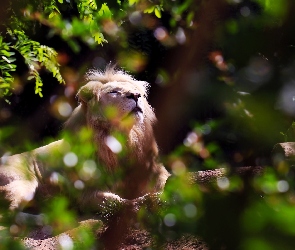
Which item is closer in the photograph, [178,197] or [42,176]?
[178,197]

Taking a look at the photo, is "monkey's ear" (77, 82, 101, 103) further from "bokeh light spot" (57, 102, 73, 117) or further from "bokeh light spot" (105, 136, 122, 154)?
"bokeh light spot" (105, 136, 122, 154)

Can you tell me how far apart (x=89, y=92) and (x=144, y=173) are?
74cm

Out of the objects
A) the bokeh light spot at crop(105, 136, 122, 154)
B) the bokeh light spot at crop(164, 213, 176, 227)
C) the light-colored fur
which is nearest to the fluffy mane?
the light-colored fur

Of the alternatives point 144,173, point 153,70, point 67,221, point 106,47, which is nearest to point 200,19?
point 67,221

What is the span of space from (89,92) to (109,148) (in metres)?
0.35

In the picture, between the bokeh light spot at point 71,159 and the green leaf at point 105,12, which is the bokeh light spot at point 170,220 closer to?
the bokeh light spot at point 71,159

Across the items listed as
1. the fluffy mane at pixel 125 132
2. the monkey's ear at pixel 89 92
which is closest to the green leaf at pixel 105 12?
the fluffy mane at pixel 125 132

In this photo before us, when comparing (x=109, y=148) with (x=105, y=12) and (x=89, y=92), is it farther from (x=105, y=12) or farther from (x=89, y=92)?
(x=105, y=12)

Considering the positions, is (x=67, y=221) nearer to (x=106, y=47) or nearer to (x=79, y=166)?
(x=79, y=166)

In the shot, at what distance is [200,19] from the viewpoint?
46 centimetres

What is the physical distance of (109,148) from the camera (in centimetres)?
309

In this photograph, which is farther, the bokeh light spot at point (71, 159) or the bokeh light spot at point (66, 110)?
the bokeh light spot at point (66, 110)

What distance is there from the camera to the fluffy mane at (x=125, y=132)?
9.16ft

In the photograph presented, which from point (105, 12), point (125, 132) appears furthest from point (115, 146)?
point (125, 132)
